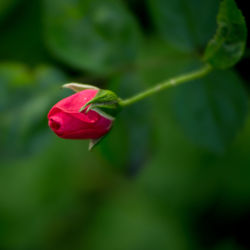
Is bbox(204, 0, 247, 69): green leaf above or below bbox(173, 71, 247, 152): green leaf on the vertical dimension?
above

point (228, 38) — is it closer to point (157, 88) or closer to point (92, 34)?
point (157, 88)

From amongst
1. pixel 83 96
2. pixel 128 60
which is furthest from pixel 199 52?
pixel 83 96

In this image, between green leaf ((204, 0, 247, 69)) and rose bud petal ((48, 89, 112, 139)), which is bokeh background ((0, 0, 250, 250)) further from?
rose bud petal ((48, 89, 112, 139))

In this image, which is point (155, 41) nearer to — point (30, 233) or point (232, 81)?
point (232, 81)

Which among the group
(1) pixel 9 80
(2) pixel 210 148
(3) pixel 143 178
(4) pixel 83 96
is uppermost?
(4) pixel 83 96

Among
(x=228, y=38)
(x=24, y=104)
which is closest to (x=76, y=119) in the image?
(x=228, y=38)

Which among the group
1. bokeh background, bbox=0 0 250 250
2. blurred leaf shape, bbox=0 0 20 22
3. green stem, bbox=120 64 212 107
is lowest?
bokeh background, bbox=0 0 250 250

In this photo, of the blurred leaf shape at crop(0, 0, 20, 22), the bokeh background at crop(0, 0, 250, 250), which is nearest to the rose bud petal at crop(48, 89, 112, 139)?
the bokeh background at crop(0, 0, 250, 250)
